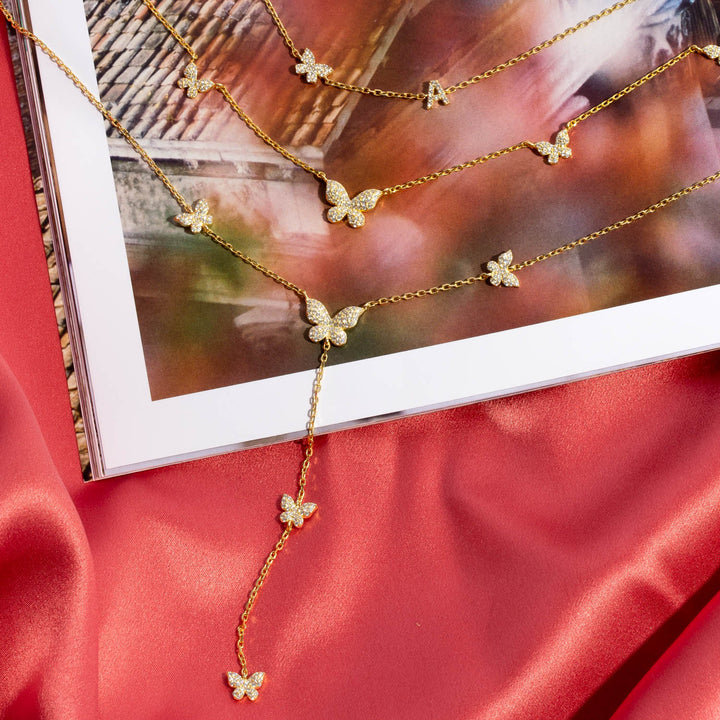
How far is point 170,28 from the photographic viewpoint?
2.50ft

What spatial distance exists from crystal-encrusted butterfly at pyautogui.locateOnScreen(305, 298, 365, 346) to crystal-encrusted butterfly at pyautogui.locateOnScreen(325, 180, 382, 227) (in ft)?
0.30

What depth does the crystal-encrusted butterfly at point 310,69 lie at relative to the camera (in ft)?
2.51

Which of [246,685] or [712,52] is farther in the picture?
[712,52]

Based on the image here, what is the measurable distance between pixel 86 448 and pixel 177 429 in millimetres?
93

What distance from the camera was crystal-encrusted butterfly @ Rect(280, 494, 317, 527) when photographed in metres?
0.74

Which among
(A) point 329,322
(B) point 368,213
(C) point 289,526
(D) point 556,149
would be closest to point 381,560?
(C) point 289,526

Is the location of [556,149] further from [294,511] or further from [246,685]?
[246,685]

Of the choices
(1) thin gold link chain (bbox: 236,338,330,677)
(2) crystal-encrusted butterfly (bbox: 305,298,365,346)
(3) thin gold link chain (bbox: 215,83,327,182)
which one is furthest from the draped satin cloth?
(3) thin gold link chain (bbox: 215,83,327,182)

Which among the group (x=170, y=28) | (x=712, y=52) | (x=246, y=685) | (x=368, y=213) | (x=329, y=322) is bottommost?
(x=246, y=685)

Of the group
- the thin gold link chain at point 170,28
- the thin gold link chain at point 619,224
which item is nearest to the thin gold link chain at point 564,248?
the thin gold link chain at point 619,224

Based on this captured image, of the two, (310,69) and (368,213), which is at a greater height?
(310,69)

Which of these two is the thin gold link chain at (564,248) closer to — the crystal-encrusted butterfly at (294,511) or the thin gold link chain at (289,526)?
the thin gold link chain at (289,526)

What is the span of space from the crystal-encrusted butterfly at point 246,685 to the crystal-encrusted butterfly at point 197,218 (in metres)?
0.44

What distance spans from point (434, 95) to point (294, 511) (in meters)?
0.46
